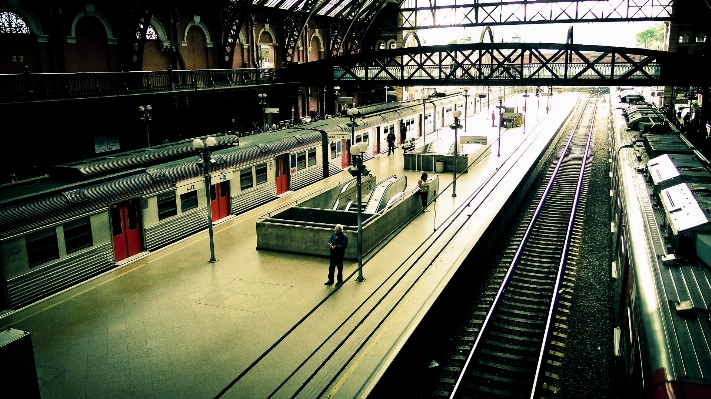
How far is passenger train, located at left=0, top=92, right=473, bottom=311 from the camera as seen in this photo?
12.7 metres

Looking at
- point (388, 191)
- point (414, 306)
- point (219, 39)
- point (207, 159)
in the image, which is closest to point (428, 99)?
point (219, 39)

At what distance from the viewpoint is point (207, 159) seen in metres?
15.8

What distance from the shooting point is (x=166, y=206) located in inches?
675

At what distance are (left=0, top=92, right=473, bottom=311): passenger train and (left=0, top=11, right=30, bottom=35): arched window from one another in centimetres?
802

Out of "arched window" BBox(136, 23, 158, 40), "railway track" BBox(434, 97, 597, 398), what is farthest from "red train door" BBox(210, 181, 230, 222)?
"arched window" BBox(136, 23, 158, 40)

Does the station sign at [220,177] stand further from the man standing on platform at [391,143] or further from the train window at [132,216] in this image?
the man standing on platform at [391,143]

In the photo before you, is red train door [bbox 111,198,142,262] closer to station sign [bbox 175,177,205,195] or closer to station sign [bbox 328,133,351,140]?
station sign [bbox 175,177,205,195]

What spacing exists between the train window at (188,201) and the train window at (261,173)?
13.0 ft

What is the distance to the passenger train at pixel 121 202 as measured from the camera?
1271 centimetres

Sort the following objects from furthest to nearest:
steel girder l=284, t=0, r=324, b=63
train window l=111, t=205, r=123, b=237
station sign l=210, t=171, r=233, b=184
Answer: steel girder l=284, t=0, r=324, b=63, station sign l=210, t=171, r=233, b=184, train window l=111, t=205, r=123, b=237

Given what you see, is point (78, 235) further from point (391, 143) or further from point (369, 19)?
point (369, 19)

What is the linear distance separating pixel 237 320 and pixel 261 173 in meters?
10.9

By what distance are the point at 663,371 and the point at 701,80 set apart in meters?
24.3

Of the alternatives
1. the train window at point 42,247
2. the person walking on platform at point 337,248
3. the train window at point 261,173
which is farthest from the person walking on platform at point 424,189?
the train window at point 42,247
